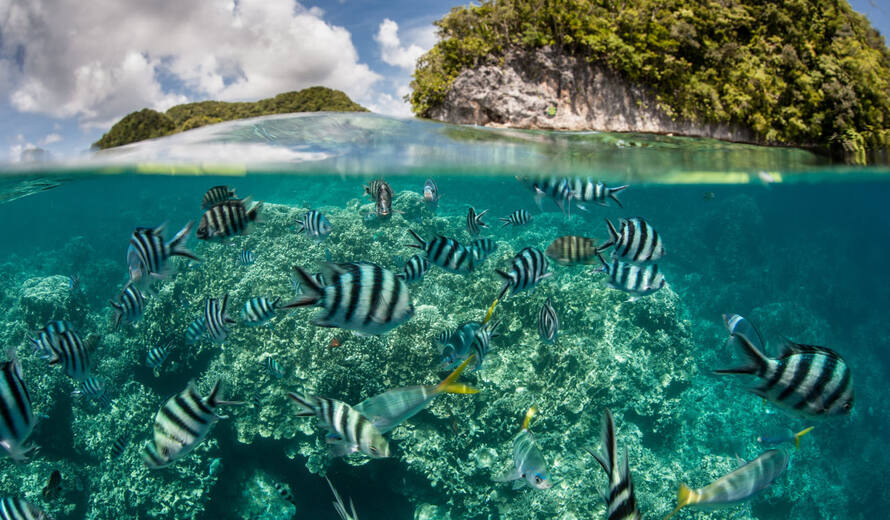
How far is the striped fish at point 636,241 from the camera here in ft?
14.2

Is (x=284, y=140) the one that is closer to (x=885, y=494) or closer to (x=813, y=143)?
(x=813, y=143)

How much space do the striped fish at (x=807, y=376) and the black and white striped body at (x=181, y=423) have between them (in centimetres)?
385

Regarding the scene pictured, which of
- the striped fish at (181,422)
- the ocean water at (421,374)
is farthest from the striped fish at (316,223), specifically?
the striped fish at (181,422)

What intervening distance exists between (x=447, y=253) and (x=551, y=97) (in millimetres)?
6412

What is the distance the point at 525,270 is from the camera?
454 cm

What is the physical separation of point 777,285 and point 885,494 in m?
8.94

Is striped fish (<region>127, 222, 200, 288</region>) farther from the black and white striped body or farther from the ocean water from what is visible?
the ocean water

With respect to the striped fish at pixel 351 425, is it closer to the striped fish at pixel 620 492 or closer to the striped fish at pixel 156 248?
the striped fish at pixel 620 492

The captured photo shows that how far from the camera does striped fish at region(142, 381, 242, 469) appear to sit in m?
3.25

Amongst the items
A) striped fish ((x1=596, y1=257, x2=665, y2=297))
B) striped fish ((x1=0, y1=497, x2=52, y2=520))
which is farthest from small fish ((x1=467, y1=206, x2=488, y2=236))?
striped fish ((x1=0, y1=497, x2=52, y2=520))

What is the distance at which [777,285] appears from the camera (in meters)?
19.3

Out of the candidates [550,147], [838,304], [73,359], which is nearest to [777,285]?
[838,304]

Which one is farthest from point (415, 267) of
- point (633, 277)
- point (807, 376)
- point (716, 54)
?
point (716, 54)

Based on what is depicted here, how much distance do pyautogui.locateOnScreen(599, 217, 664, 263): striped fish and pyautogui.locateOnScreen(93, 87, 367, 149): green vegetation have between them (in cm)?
899
